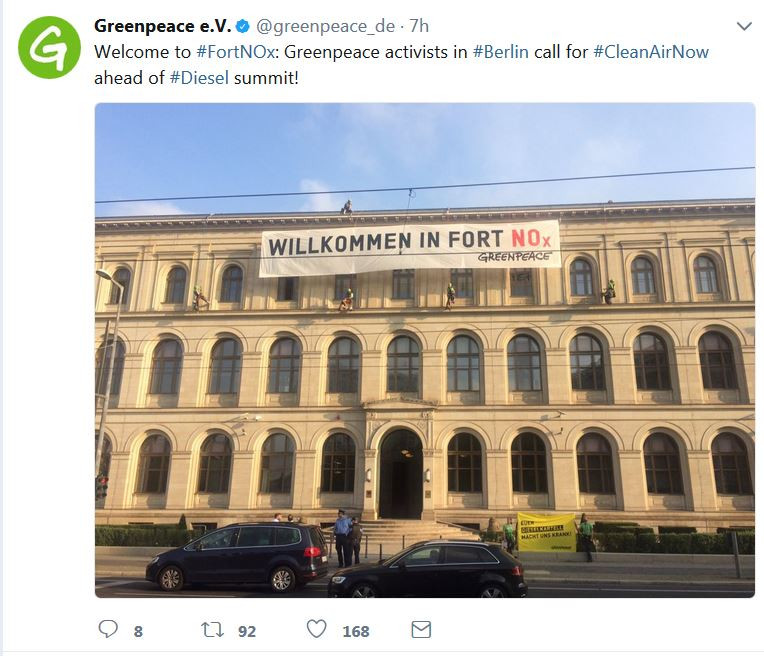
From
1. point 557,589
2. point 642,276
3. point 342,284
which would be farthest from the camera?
point 342,284

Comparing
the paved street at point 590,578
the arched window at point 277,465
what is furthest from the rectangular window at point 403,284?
the paved street at point 590,578

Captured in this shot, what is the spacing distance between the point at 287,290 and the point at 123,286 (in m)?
8.70

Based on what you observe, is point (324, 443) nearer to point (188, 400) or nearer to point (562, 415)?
point (188, 400)

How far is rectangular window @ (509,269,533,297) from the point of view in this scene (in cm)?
2758

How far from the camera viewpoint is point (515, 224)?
1031 inches

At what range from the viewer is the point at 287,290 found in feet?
94.7

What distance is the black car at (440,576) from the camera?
9969mm

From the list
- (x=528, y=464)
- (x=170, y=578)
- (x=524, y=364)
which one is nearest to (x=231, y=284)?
(x=524, y=364)

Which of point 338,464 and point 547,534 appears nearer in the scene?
point 547,534

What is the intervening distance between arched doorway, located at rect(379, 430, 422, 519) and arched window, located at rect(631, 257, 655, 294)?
43.4 ft

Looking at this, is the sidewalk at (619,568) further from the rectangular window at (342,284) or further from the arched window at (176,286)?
the rectangular window at (342,284)

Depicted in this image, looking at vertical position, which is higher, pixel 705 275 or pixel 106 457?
pixel 705 275
